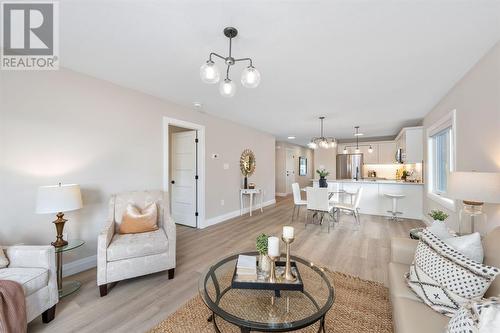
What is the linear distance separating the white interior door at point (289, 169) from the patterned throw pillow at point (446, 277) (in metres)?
8.11

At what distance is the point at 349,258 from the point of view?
2.90 m

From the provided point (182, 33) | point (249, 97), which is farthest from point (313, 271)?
point (249, 97)

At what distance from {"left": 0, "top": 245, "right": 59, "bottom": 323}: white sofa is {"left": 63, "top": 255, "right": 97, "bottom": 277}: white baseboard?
0.82 metres

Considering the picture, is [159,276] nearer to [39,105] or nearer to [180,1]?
[39,105]

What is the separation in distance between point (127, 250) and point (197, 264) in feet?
3.00

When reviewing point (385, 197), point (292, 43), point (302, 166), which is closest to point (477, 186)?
point (292, 43)

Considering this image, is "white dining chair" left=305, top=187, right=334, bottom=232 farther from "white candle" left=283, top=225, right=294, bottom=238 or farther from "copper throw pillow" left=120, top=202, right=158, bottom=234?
"copper throw pillow" left=120, top=202, right=158, bottom=234

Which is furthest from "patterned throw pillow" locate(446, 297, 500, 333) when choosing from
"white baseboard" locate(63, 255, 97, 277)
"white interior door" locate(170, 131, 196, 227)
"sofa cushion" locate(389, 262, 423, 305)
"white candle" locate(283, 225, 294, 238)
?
"white interior door" locate(170, 131, 196, 227)

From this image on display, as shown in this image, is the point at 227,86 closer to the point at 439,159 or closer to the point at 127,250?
the point at 127,250

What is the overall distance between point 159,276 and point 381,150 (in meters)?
7.79

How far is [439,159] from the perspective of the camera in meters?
3.99

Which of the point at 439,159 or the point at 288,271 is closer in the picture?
the point at 288,271

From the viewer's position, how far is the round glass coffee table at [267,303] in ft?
3.98

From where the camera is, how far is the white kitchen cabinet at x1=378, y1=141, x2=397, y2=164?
7204 mm
